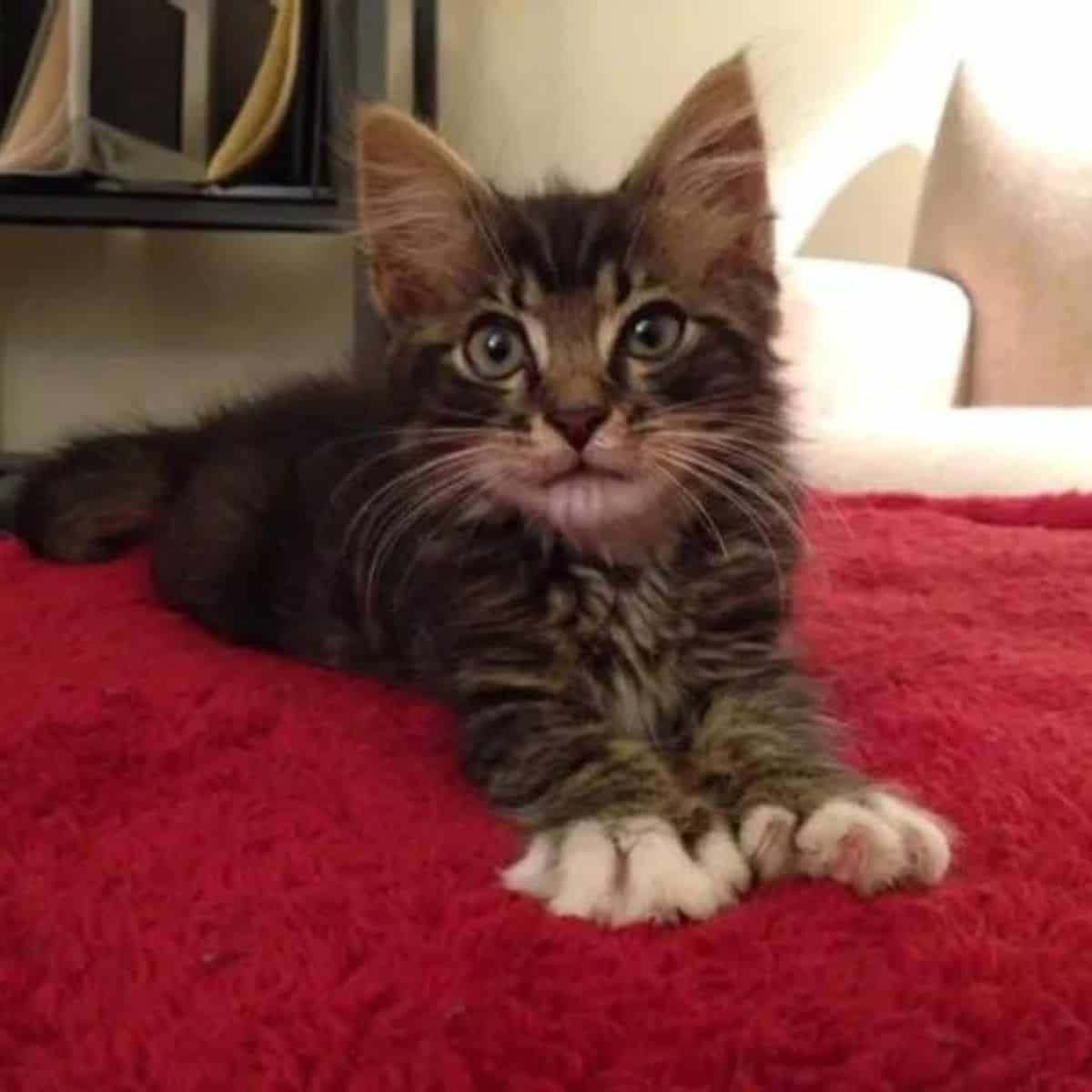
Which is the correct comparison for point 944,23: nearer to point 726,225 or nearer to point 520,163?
point 520,163

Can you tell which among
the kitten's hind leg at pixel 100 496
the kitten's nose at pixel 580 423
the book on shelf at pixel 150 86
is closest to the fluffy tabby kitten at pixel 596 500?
the kitten's nose at pixel 580 423

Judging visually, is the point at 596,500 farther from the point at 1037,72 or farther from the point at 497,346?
the point at 1037,72

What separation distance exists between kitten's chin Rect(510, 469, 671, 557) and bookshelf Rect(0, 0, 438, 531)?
94cm

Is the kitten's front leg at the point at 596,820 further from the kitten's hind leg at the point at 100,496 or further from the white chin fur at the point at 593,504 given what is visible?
the kitten's hind leg at the point at 100,496

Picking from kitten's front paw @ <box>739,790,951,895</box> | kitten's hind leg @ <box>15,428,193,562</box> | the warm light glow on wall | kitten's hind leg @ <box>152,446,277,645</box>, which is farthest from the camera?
the warm light glow on wall

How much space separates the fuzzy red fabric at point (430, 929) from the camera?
684 millimetres

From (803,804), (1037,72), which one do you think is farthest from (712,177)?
(1037,72)

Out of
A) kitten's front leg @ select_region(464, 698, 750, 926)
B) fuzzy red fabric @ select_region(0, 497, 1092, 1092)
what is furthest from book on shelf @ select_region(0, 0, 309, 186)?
kitten's front leg @ select_region(464, 698, 750, 926)

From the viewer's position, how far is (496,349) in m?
1.05

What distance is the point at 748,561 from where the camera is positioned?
1103 mm

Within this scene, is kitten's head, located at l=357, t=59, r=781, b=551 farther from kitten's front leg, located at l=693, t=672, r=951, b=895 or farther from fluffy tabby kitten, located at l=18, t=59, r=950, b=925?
kitten's front leg, located at l=693, t=672, r=951, b=895

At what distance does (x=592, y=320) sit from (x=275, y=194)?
1120 mm

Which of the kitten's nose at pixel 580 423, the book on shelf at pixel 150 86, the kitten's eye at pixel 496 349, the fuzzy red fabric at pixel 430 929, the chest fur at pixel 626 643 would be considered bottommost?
the fuzzy red fabric at pixel 430 929

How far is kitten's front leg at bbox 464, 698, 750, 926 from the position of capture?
78 centimetres
